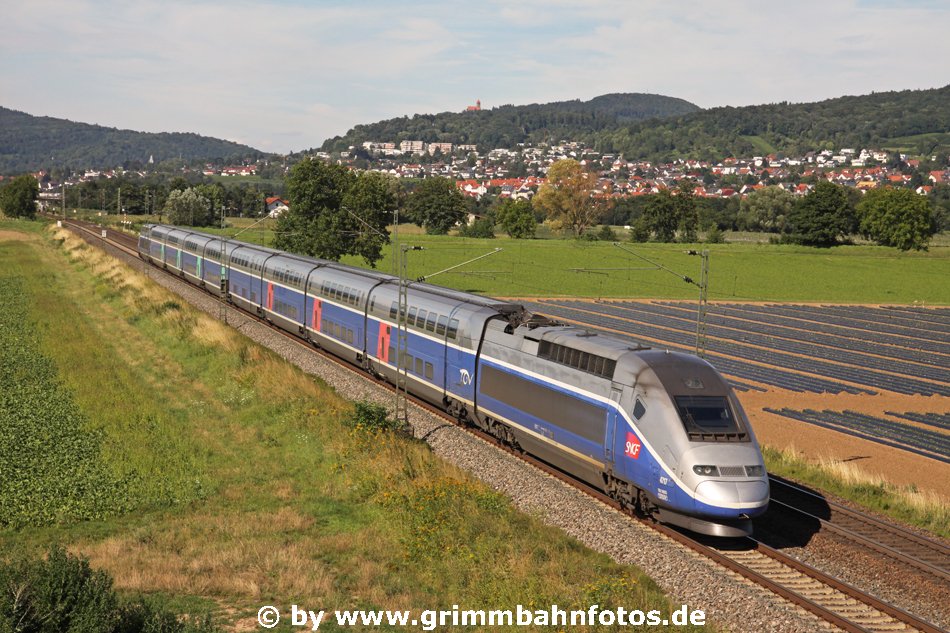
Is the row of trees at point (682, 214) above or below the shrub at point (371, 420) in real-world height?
above

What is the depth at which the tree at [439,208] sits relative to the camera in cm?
16912

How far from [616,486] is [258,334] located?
116ft

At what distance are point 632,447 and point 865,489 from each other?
34.8 ft

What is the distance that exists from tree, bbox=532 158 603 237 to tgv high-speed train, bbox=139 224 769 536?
127151 millimetres

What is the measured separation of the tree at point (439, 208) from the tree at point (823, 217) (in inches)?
2456

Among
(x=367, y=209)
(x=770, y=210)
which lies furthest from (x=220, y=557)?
(x=770, y=210)

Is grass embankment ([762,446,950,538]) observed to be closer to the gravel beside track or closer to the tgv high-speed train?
the tgv high-speed train

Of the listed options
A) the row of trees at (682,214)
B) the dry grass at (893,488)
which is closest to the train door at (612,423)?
the dry grass at (893,488)

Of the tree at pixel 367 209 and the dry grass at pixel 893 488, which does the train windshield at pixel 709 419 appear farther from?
the tree at pixel 367 209

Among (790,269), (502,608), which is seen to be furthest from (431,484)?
(790,269)

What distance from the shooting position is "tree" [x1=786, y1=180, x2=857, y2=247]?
149125mm

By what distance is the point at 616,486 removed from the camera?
2358cm

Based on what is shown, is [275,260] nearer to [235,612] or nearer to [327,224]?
[327,224]

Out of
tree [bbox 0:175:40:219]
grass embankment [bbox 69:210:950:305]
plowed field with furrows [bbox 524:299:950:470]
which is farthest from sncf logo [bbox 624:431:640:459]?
tree [bbox 0:175:40:219]
